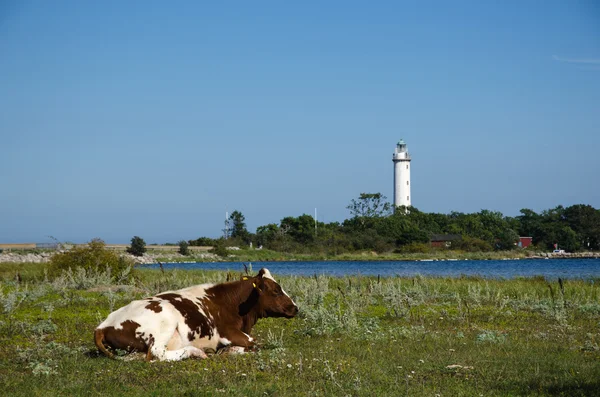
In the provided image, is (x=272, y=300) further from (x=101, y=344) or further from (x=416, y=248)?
(x=416, y=248)

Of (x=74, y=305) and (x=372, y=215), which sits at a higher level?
(x=372, y=215)

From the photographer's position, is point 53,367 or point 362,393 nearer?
point 362,393

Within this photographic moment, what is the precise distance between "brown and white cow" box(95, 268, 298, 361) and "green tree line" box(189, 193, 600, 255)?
3272 inches

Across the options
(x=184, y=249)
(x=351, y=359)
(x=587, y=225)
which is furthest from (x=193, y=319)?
(x=587, y=225)

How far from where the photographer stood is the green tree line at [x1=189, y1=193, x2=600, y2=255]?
98.4 m

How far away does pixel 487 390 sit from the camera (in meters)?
8.00

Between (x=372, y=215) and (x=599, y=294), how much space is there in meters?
91.9

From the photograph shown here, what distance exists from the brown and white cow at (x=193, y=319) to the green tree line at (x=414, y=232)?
8312cm

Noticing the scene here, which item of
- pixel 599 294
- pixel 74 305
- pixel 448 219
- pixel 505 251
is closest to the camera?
pixel 74 305

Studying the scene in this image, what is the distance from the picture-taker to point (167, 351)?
9984 millimetres

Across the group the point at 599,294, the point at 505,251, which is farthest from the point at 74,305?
the point at 505,251

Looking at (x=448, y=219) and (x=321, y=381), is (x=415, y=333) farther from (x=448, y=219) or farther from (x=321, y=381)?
(x=448, y=219)

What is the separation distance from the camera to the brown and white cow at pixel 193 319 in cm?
995

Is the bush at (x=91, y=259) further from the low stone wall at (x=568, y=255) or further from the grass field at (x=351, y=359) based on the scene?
the low stone wall at (x=568, y=255)
